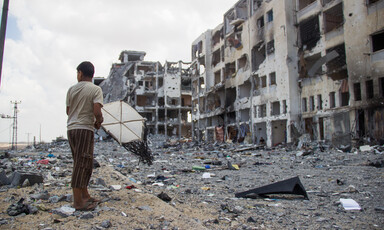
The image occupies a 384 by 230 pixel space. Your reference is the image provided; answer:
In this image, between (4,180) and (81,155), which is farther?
(4,180)

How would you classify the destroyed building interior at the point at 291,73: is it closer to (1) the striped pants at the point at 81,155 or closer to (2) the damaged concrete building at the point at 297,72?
(2) the damaged concrete building at the point at 297,72

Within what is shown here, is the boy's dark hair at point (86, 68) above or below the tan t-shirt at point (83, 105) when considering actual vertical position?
above

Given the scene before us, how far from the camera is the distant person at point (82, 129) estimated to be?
3189 mm

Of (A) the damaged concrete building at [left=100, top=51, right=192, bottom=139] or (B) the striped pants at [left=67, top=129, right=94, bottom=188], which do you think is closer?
(B) the striped pants at [left=67, top=129, right=94, bottom=188]

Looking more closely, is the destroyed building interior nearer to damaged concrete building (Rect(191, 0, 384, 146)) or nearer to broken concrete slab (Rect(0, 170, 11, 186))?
damaged concrete building (Rect(191, 0, 384, 146))

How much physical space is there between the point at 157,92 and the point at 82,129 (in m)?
49.2

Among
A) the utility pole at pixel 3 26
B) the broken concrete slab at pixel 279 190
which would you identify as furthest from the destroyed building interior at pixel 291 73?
the utility pole at pixel 3 26

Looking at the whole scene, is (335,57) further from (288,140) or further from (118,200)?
(118,200)

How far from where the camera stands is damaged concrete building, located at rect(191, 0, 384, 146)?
17.9m

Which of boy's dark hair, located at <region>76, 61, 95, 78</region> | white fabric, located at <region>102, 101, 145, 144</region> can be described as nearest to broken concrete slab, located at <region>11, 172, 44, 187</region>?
white fabric, located at <region>102, 101, 145, 144</region>

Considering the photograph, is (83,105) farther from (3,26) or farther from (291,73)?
Result: (291,73)

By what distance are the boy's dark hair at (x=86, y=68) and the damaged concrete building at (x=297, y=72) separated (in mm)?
17517

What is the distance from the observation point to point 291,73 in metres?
24.6

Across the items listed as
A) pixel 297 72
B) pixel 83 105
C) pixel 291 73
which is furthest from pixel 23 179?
pixel 297 72
